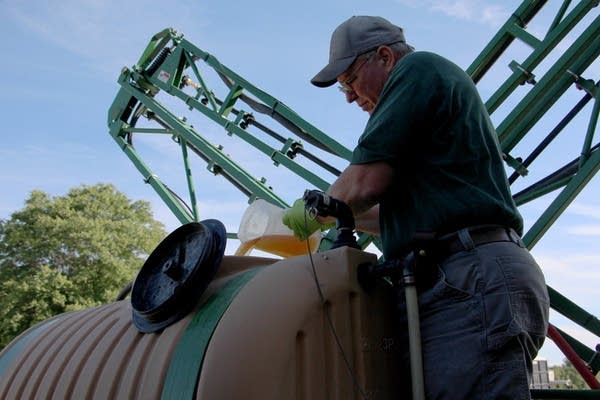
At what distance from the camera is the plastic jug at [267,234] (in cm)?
218

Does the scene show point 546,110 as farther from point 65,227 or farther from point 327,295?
point 65,227

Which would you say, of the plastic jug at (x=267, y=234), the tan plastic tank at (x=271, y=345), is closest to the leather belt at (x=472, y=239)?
the tan plastic tank at (x=271, y=345)

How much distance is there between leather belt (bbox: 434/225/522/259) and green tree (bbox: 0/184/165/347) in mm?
18561

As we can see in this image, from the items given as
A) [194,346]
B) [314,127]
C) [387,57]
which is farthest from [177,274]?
[314,127]

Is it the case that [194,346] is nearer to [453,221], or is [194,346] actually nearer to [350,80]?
[453,221]

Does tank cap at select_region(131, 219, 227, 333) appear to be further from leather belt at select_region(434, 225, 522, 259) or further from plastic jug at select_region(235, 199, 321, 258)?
leather belt at select_region(434, 225, 522, 259)

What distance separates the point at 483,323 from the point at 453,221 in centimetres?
26

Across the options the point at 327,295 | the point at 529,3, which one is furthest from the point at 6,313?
the point at 327,295

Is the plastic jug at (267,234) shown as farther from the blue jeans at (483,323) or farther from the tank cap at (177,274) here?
the blue jeans at (483,323)

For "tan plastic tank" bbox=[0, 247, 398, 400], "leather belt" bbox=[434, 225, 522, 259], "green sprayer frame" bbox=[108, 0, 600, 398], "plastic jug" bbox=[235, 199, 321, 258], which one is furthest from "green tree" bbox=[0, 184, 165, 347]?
"leather belt" bbox=[434, 225, 522, 259]

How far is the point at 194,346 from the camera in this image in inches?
55.9

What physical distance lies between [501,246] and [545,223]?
244 centimetres

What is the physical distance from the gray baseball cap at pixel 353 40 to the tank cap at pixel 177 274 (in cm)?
55

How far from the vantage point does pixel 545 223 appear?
12.1 ft
